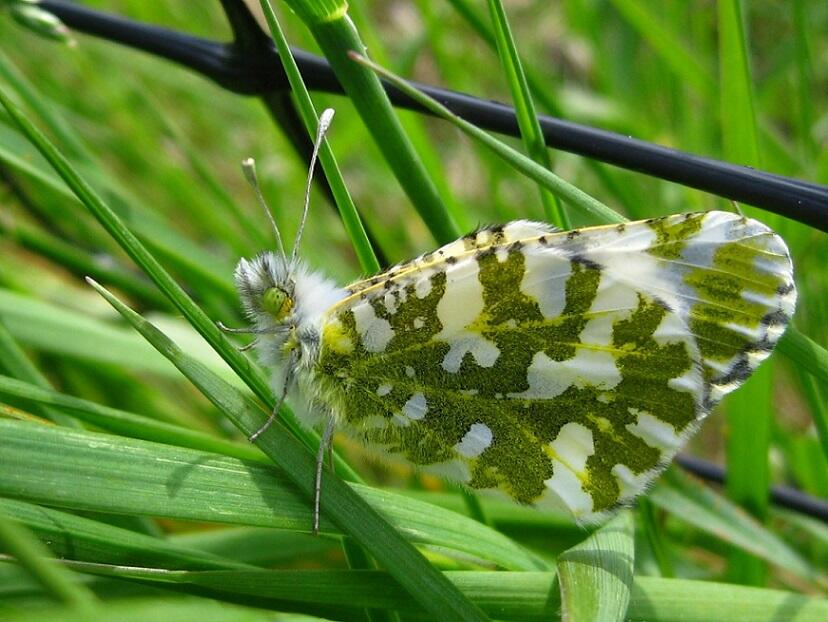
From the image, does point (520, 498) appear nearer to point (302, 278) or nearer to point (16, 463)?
point (302, 278)

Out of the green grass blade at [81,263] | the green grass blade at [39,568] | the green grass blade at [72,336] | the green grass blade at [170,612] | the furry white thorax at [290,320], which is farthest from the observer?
the green grass blade at [81,263]

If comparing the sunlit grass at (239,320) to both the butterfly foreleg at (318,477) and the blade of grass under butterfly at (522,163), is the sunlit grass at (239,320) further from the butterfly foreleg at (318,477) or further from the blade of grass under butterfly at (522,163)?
the blade of grass under butterfly at (522,163)

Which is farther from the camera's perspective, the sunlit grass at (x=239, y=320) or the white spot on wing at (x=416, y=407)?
the white spot on wing at (x=416, y=407)

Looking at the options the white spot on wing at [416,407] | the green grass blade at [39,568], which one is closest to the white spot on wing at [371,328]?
the white spot on wing at [416,407]

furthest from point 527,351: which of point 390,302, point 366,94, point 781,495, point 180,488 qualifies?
point 781,495

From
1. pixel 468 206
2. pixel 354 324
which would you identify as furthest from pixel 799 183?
pixel 468 206

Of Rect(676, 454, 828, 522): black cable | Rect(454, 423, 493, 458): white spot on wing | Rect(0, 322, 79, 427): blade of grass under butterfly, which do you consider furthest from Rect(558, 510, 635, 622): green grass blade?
Rect(0, 322, 79, 427): blade of grass under butterfly
